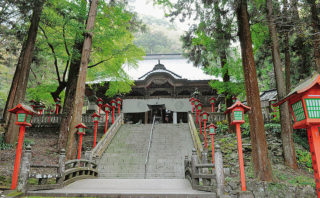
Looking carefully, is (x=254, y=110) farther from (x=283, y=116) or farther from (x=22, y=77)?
(x=22, y=77)

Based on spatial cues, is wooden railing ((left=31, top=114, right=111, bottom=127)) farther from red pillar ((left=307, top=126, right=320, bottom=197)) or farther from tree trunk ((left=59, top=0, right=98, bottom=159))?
red pillar ((left=307, top=126, right=320, bottom=197))

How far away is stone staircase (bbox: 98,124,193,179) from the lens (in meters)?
8.97

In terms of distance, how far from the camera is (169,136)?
13086 mm

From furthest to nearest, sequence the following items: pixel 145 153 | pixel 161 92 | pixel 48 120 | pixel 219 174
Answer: pixel 161 92 < pixel 48 120 < pixel 145 153 < pixel 219 174

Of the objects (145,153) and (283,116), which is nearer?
(283,116)

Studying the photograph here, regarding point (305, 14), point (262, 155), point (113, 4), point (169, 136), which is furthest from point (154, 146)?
point (305, 14)

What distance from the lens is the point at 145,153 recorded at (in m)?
10.9

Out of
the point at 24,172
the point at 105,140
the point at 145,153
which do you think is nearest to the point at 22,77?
the point at 105,140

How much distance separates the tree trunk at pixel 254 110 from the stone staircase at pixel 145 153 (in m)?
3.23

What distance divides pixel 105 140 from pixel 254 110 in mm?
7965

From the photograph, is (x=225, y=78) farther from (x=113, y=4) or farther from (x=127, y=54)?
(x=113, y=4)

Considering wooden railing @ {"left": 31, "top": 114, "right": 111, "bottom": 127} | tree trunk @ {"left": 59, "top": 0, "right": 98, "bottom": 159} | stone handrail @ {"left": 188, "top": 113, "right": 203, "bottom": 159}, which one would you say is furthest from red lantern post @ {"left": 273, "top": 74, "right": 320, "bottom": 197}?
wooden railing @ {"left": 31, "top": 114, "right": 111, "bottom": 127}

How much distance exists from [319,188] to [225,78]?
9.78m

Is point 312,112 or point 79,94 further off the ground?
point 79,94
